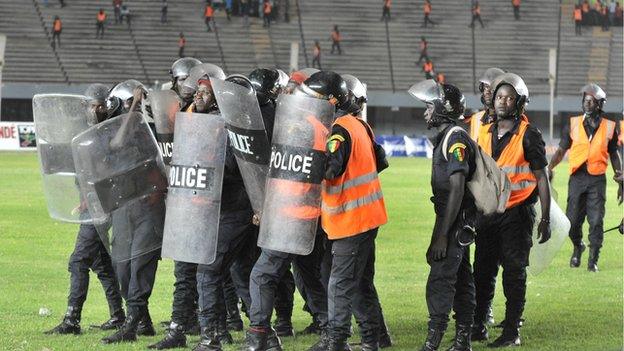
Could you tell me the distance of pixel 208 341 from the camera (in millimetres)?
8836

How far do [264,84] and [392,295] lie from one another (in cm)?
405

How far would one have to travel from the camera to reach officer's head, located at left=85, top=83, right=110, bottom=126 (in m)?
9.81

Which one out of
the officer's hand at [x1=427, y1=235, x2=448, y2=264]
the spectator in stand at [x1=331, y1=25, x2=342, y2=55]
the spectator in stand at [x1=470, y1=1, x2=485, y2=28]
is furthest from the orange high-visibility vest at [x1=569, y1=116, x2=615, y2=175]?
the spectator in stand at [x1=470, y1=1, x2=485, y2=28]

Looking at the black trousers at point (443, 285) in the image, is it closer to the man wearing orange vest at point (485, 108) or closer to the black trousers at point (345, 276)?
the black trousers at point (345, 276)

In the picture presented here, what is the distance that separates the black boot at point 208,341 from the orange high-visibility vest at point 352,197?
1.07 m

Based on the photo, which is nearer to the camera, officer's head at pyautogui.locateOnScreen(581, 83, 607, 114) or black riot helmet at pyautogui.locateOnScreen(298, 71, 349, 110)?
black riot helmet at pyautogui.locateOnScreen(298, 71, 349, 110)

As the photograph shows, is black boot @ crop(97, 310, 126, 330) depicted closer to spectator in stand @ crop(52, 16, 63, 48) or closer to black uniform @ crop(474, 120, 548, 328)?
black uniform @ crop(474, 120, 548, 328)

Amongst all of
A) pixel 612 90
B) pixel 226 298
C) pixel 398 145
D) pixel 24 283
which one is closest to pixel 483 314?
pixel 226 298

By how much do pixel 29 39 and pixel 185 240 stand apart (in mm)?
49244

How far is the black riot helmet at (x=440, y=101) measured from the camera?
9.01 m

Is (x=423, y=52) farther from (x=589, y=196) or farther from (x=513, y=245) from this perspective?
(x=513, y=245)

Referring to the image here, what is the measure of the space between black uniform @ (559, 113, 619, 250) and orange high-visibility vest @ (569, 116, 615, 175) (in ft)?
0.16

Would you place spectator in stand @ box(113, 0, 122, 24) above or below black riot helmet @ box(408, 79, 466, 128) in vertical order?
below

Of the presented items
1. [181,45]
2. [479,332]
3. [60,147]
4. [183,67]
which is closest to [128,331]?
[60,147]
